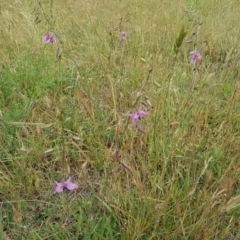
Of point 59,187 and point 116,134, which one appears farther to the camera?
point 116,134

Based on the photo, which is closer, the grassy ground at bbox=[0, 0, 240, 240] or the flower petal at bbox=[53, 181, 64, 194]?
the flower petal at bbox=[53, 181, 64, 194]

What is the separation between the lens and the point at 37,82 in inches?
67.5

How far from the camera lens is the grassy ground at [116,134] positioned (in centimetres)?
104

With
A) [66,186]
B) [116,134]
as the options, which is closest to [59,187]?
Answer: [66,186]

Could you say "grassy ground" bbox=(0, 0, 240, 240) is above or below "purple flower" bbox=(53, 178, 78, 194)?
below

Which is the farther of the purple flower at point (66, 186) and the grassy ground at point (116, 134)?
the grassy ground at point (116, 134)

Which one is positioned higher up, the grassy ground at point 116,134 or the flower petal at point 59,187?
the flower petal at point 59,187

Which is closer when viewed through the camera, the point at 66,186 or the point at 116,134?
the point at 66,186

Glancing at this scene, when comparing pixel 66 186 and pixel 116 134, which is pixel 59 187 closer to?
pixel 66 186

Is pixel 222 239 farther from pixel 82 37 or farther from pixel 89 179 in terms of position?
pixel 82 37

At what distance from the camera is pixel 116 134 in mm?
1035

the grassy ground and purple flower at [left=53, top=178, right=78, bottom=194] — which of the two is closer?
purple flower at [left=53, top=178, right=78, bottom=194]

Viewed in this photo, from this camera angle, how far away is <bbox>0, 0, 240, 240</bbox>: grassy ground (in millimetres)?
1041

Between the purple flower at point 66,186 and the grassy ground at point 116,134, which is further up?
the purple flower at point 66,186
